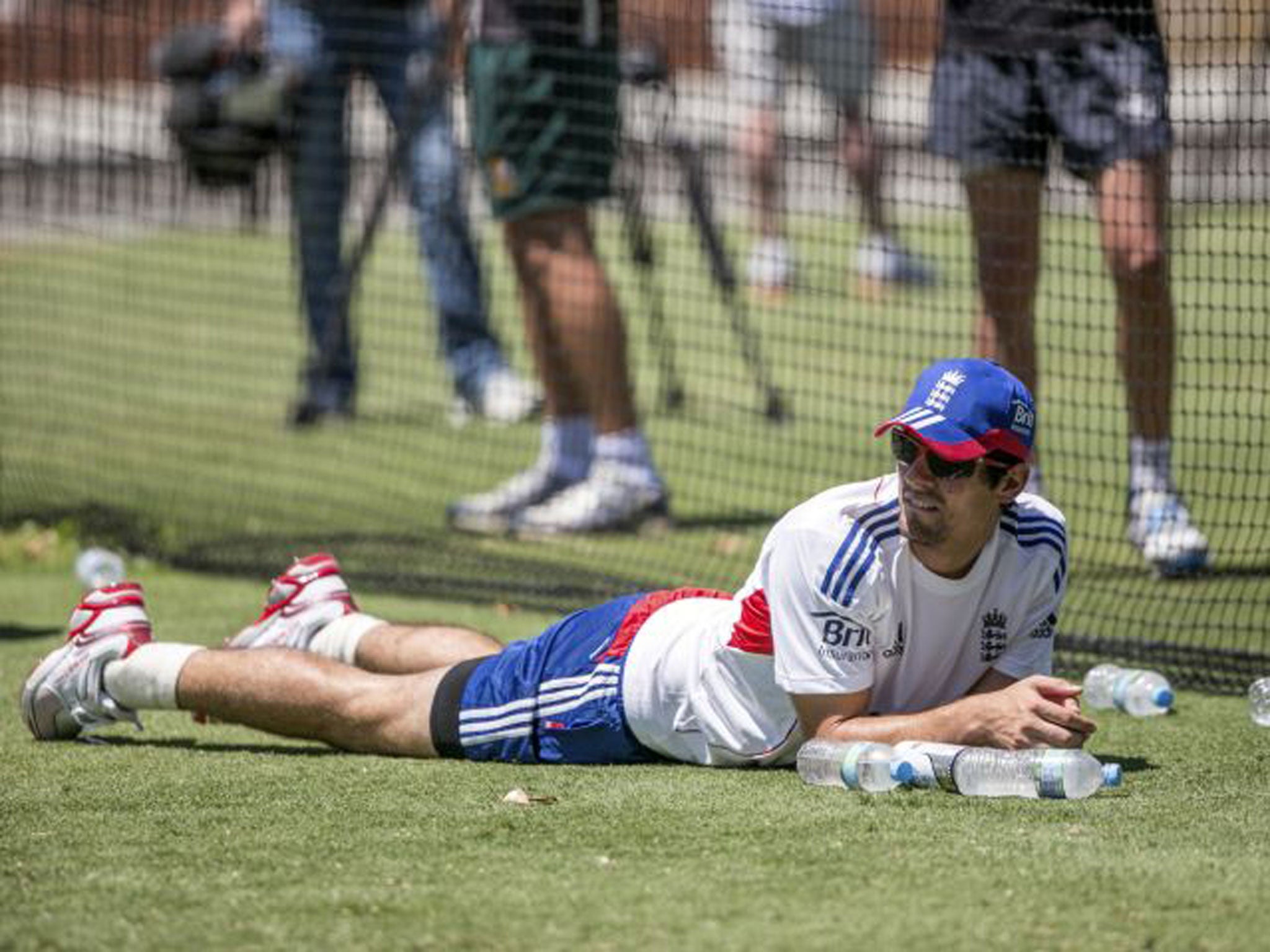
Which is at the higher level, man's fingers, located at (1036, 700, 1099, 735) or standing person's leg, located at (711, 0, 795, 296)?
standing person's leg, located at (711, 0, 795, 296)

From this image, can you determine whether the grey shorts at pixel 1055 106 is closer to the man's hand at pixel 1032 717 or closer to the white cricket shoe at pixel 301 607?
the white cricket shoe at pixel 301 607

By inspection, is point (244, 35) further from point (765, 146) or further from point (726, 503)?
point (765, 146)

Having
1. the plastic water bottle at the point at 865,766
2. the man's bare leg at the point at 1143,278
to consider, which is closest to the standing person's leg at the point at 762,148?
the man's bare leg at the point at 1143,278

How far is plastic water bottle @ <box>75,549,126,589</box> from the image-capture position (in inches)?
264

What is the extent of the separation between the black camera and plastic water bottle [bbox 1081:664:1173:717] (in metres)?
5.03

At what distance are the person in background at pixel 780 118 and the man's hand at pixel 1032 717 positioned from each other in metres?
4.56

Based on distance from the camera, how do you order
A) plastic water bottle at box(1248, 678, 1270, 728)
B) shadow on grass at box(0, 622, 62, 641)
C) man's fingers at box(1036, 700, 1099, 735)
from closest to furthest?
1. man's fingers at box(1036, 700, 1099, 735)
2. plastic water bottle at box(1248, 678, 1270, 728)
3. shadow on grass at box(0, 622, 62, 641)

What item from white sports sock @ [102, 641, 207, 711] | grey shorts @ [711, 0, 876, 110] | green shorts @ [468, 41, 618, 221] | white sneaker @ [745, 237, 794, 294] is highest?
grey shorts @ [711, 0, 876, 110]

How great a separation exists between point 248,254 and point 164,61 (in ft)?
16.0

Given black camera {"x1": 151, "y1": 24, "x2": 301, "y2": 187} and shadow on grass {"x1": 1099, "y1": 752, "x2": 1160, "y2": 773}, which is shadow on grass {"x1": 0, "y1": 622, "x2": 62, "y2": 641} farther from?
black camera {"x1": 151, "y1": 24, "x2": 301, "y2": 187}

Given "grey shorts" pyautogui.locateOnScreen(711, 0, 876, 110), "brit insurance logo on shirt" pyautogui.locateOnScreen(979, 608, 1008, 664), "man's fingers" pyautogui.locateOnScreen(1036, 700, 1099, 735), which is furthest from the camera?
"grey shorts" pyautogui.locateOnScreen(711, 0, 876, 110)

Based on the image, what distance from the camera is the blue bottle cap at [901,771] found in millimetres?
3941

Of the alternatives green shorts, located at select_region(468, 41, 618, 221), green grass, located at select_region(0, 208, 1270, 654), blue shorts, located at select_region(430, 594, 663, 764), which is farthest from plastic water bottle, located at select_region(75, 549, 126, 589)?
blue shorts, located at select_region(430, 594, 663, 764)

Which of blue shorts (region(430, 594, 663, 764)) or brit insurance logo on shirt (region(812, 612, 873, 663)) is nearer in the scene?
brit insurance logo on shirt (region(812, 612, 873, 663))
